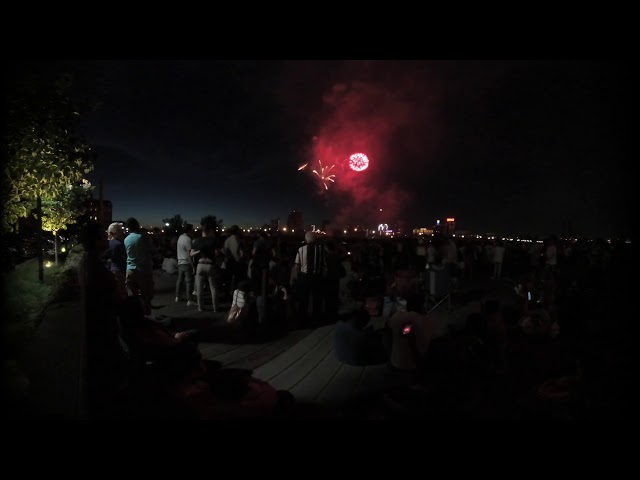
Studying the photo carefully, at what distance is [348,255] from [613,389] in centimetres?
756

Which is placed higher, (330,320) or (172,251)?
(172,251)

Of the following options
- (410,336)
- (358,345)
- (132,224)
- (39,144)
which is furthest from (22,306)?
(410,336)

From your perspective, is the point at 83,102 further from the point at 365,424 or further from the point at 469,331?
the point at 469,331

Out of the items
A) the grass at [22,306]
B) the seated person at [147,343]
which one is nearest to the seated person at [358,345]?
the seated person at [147,343]

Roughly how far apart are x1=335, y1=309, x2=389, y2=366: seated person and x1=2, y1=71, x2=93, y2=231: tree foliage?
3566 millimetres

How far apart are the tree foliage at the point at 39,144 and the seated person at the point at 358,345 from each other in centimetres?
357

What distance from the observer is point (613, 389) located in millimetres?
3812

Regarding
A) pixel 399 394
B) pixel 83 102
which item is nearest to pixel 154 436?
pixel 399 394

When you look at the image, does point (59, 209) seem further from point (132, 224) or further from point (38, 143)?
point (38, 143)

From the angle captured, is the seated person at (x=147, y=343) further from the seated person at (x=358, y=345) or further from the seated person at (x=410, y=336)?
the seated person at (x=410, y=336)

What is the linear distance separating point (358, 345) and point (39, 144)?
4.18 meters

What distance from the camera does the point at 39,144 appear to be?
3.67m

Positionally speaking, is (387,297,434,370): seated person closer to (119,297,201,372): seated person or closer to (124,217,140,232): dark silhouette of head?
(119,297,201,372): seated person

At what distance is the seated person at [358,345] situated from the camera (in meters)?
4.42
